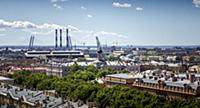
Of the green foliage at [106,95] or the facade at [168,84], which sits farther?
the facade at [168,84]

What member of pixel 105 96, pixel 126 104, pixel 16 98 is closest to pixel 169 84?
pixel 105 96

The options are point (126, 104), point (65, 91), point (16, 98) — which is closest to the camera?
point (126, 104)

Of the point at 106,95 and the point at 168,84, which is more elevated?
the point at 168,84

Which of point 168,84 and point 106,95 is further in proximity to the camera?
point 168,84

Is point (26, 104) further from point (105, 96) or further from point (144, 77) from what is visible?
point (144, 77)

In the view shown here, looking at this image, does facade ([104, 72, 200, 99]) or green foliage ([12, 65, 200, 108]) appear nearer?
green foliage ([12, 65, 200, 108])

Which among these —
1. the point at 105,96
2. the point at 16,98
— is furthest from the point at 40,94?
the point at 105,96

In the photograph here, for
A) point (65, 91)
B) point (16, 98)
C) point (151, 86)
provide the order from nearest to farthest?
point (16, 98) < point (65, 91) < point (151, 86)

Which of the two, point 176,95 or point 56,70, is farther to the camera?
point 56,70

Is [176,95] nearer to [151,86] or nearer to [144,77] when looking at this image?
[151,86]
